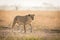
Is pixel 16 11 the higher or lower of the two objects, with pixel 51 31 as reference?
higher

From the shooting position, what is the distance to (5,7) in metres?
1.91

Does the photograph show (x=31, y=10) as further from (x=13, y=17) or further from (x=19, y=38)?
(x=19, y=38)

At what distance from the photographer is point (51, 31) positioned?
6.04 ft

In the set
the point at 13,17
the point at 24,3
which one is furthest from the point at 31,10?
the point at 13,17

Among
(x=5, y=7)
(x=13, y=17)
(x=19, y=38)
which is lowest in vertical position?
(x=19, y=38)

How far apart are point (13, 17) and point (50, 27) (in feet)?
1.64

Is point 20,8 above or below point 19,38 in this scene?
above

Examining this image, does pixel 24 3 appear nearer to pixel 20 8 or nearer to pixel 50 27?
pixel 20 8

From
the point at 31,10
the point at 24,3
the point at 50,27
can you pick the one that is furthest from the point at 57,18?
the point at 24,3

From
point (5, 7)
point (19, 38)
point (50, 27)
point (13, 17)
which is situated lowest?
point (19, 38)

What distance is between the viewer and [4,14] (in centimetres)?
190

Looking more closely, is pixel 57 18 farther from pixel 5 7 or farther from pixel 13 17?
pixel 5 7

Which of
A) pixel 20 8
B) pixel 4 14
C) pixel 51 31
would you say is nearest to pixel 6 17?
pixel 4 14

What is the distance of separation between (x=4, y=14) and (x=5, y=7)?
3.7 inches
